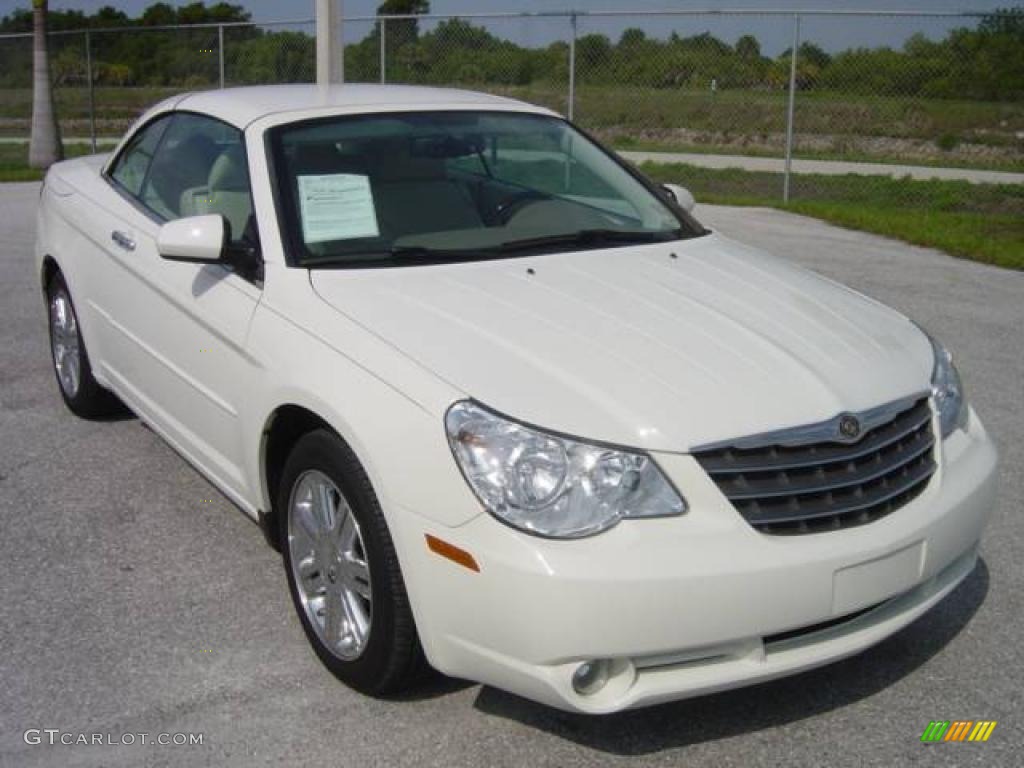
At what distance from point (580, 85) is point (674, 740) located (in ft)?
50.3

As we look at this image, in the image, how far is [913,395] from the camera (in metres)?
3.43

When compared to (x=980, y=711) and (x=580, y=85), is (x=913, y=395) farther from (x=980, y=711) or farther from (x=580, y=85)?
(x=580, y=85)

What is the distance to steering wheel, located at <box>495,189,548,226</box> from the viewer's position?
4410 mm

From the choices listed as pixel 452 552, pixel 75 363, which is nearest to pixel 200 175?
pixel 75 363

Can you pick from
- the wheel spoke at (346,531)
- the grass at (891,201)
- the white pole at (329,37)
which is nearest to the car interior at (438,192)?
the wheel spoke at (346,531)

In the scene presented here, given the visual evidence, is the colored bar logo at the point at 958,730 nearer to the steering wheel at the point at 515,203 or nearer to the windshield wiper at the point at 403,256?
the windshield wiper at the point at 403,256

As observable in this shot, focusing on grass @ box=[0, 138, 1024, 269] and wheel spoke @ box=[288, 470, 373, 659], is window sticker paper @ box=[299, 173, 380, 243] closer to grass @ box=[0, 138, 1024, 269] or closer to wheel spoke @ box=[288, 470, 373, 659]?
wheel spoke @ box=[288, 470, 373, 659]

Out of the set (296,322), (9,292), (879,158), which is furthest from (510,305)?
(879,158)

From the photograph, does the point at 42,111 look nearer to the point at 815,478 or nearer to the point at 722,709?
the point at 722,709

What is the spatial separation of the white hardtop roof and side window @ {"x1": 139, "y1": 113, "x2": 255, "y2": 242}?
69 mm

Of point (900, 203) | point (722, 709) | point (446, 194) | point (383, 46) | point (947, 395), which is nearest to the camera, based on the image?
point (722, 709)

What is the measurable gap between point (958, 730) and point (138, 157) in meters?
3.92

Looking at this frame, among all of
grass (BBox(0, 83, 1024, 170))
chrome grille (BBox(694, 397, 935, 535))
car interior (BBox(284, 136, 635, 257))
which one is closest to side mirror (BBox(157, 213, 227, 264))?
car interior (BBox(284, 136, 635, 257))

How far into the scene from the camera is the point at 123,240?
485cm
